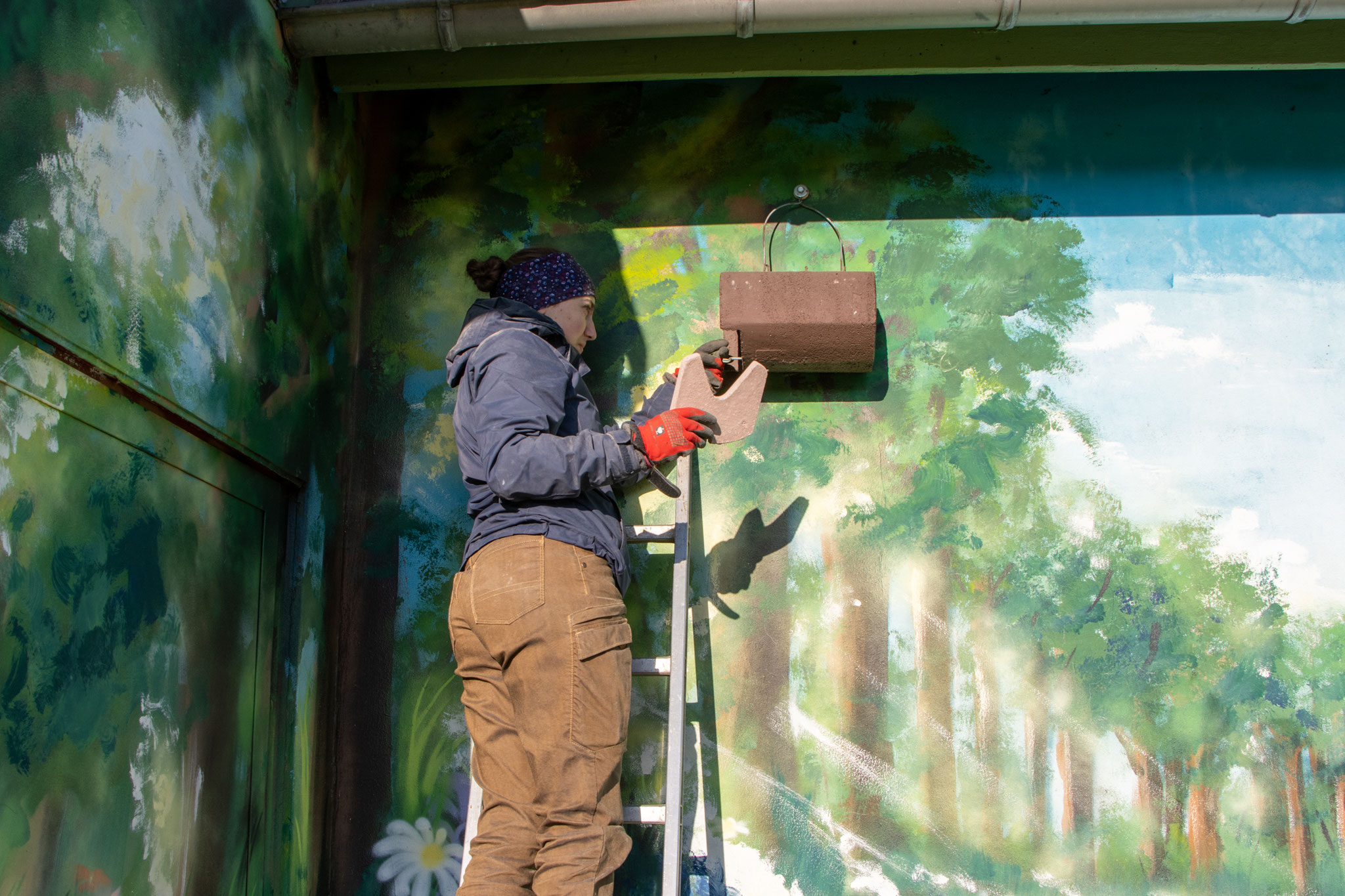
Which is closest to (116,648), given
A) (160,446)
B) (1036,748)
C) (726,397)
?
(160,446)

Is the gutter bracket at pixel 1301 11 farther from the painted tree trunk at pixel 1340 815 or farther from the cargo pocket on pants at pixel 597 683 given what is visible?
the cargo pocket on pants at pixel 597 683

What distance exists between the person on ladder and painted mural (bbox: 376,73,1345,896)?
0.46 m

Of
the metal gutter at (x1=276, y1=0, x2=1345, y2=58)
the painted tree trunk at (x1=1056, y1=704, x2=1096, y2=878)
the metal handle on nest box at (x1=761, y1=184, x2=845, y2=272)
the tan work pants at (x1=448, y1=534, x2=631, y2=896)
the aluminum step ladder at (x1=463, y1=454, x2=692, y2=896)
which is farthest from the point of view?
the metal handle on nest box at (x1=761, y1=184, x2=845, y2=272)

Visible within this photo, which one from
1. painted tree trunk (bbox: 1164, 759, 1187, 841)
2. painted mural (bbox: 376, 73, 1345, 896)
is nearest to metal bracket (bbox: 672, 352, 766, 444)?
painted mural (bbox: 376, 73, 1345, 896)

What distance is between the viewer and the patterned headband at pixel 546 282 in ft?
8.49

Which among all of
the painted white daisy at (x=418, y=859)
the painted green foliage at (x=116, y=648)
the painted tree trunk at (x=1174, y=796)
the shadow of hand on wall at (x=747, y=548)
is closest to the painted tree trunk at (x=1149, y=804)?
the painted tree trunk at (x=1174, y=796)

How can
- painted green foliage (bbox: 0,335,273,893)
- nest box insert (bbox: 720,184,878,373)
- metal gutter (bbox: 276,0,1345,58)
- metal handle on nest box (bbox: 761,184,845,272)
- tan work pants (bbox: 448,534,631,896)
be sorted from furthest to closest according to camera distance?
1. metal handle on nest box (bbox: 761,184,845,272)
2. nest box insert (bbox: 720,184,878,373)
3. metal gutter (bbox: 276,0,1345,58)
4. tan work pants (bbox: 448,534,631,896)
5. painted green foliage (bbox: 0,335,273,893)

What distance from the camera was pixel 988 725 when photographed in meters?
2.59

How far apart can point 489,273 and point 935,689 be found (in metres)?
1.58

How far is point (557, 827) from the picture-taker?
6.85 ft

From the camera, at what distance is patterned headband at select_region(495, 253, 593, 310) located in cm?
259

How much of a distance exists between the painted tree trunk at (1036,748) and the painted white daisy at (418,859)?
4.66ft

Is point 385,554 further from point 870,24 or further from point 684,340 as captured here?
point 870,24

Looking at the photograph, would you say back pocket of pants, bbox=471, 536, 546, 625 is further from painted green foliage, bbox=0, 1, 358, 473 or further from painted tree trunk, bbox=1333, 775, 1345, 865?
painted tree trunk, bbox=1333, 775, 1345, 865
